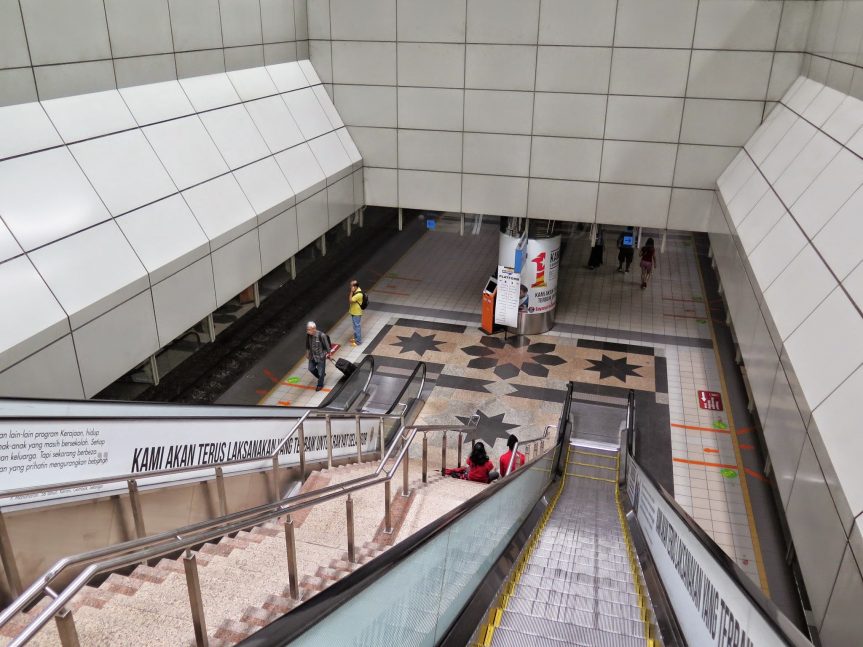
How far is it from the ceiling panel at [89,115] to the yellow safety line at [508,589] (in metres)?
6.45

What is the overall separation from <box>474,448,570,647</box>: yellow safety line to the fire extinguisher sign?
6.65 meters

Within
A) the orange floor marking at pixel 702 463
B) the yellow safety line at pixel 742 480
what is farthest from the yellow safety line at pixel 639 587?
the orange floor marking at pixel 702 463

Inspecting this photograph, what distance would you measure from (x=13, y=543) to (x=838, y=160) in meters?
7.69

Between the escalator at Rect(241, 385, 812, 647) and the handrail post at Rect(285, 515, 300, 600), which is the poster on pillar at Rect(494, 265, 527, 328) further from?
the handrail post at Rect(285, 515, 300, 600)

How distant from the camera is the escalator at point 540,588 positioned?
2301 millimetres

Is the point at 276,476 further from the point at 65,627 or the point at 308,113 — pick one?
the point at 308,113

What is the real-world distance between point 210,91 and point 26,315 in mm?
5349

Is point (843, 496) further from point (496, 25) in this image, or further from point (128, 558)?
point (496, 25)

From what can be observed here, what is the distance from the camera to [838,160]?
6.74 meters

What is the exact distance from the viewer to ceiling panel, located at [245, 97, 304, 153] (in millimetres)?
11109

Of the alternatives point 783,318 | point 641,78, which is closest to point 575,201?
point 641,78

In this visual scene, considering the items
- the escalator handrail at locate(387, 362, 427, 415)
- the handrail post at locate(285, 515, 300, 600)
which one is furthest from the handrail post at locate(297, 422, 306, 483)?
the escalator handrail at locate(387, 362, 427, 415)

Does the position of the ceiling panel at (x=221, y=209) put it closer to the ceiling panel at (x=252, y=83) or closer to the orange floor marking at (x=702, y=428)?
the ceiling panel at (x=252, y=83)

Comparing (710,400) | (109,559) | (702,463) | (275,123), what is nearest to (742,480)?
(702,463)
